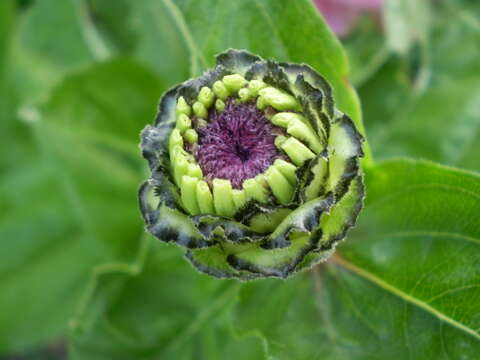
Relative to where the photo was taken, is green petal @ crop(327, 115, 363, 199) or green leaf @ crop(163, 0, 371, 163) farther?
green leaf @ crop(163, 0, 371, 163)

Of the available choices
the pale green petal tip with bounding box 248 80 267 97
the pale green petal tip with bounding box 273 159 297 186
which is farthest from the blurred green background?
the pale green petal tip with bounding box 273 159 297 186

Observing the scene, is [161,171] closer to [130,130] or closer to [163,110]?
[163,110]

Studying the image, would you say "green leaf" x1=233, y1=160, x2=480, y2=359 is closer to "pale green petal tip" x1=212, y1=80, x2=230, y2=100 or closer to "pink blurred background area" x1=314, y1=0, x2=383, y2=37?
"pale green petal tip" x1=212, y1=80, x2=230, y2=100

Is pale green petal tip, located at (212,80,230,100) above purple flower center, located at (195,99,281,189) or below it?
above

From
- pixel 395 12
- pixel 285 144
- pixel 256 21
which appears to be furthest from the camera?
pixel 395 12

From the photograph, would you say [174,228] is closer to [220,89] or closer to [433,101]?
[220,89]

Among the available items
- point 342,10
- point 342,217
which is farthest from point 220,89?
point 342,10

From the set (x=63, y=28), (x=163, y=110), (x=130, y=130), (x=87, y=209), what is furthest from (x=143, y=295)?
(x=63, y=28)
